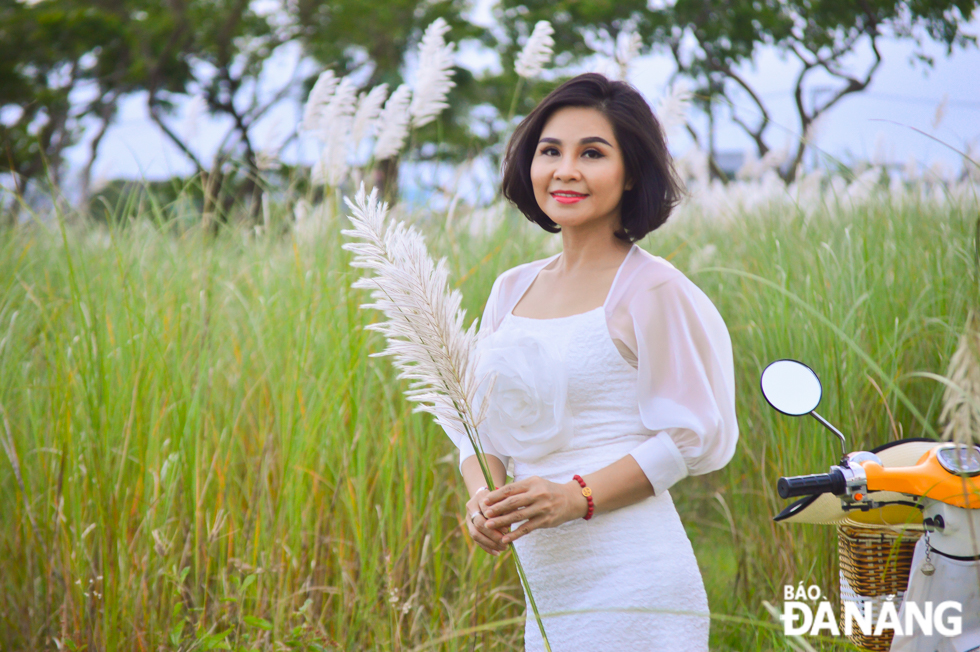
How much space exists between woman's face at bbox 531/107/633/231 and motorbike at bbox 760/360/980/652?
501mm

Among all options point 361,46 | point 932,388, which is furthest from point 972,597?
point 361,46

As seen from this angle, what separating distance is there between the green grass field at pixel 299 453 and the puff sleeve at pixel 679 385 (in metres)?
0.62

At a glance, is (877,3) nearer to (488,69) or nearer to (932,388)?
(932,388)

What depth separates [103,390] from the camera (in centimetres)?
189

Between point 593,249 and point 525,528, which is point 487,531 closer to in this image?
point 525,528

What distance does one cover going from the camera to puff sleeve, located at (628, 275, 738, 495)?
4.21ft

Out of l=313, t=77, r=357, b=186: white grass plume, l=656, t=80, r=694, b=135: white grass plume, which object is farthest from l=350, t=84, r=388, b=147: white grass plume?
l=656, t=80, r=694, b=135: white grass plume

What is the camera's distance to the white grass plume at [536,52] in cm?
257

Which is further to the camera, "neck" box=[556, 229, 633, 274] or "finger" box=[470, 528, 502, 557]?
"neck" box=[556, 229, 633, 274]

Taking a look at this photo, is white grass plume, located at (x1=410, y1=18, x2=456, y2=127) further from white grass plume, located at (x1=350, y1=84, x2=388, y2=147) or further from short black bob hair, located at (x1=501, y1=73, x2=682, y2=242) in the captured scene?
short black bob hair, located at (x1=501, y1=73, x2=682, y2=242)

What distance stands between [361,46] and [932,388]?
15.7 m

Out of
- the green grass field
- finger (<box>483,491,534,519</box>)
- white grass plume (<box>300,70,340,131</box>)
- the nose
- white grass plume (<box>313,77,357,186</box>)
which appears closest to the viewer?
finger (<box>483,491,534,519</box>)

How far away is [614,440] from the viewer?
1.37 m

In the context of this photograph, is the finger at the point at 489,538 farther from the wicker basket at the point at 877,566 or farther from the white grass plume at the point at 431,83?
the white grass plume at the point at 431,83
